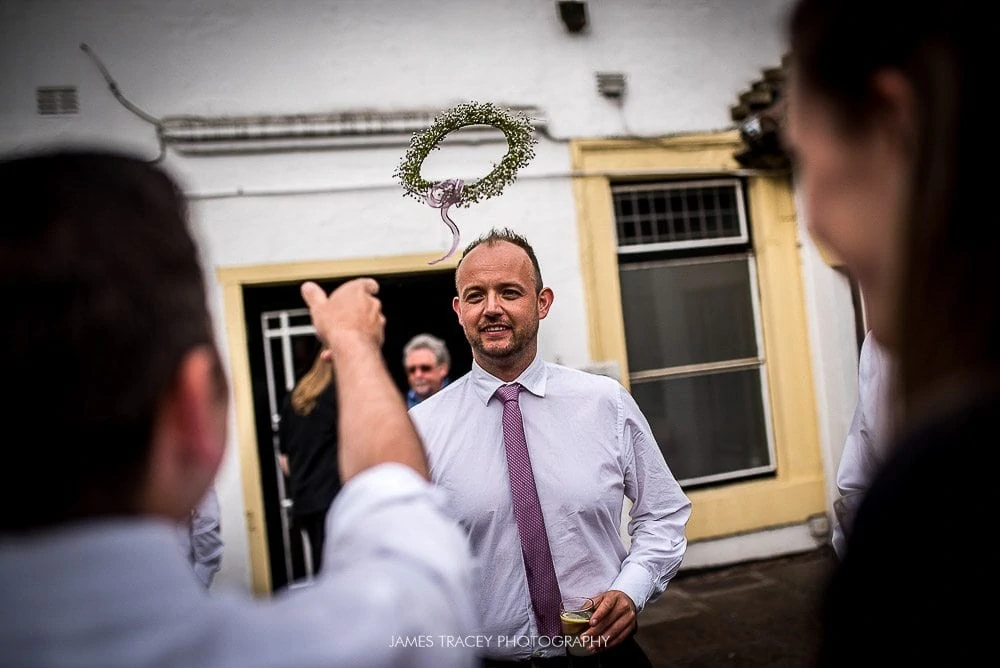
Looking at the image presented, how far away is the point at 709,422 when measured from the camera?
572cm

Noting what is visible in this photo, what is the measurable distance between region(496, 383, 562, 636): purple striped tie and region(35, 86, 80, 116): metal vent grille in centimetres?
416

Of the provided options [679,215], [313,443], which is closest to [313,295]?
[313,443]

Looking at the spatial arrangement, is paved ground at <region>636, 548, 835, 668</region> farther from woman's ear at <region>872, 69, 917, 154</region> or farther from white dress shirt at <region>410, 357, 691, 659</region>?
woman's ear at <region>872, 69, 917, 154</region>

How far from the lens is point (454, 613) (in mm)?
723

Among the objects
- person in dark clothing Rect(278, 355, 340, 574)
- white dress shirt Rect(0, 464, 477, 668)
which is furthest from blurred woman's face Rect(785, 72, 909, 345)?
person in dark clothing Rect(278, 355, 340, 574)

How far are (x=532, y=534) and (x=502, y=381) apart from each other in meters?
0.51

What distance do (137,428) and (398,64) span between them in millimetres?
4943

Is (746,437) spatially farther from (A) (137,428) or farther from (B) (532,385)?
(A) (137,428)

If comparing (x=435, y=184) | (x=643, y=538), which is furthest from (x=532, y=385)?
(x=435, y=184)

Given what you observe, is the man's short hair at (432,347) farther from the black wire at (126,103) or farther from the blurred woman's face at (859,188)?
the blurred woman's face at (859,188)

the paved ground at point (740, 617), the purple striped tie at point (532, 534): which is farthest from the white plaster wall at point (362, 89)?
the purple striped tie at point (532, 534)

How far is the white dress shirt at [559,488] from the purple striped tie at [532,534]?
0.08 ft

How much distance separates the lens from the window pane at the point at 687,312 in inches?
219

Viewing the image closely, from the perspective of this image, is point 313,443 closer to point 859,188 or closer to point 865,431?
point 865,431
